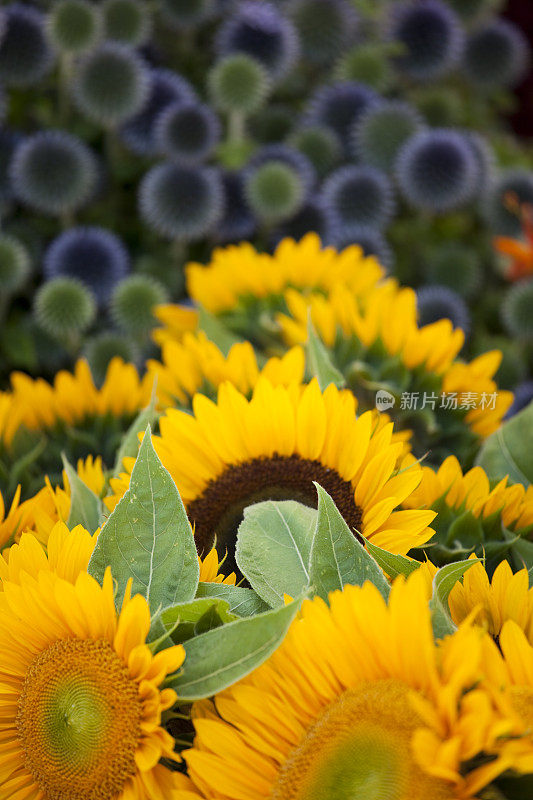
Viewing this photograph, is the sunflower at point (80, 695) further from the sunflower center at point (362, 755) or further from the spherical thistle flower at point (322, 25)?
the spherical thistle flower at point (322, 25)

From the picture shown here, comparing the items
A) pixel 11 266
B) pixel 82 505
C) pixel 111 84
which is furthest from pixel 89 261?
pixel 82 505

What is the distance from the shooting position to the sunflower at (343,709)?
26 cm

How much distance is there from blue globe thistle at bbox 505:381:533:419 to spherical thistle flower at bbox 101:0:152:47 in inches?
22.7

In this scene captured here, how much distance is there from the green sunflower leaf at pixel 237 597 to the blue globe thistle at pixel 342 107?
803 millimetres

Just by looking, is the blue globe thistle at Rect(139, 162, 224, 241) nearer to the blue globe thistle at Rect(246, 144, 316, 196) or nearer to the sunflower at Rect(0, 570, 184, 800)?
the blue globe thistle at Rect(246, 144, 316, 196)

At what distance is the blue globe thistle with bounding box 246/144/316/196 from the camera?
0.95 m

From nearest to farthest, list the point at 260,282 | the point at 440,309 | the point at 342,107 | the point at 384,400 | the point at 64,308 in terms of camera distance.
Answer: the point at 384,400 → the point at 260,282 → the point at 64,308 → the point at 440,309 → the point at 342,107

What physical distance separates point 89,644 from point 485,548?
7.8 inches

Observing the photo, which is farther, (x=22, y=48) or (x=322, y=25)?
(x=322, y=25)

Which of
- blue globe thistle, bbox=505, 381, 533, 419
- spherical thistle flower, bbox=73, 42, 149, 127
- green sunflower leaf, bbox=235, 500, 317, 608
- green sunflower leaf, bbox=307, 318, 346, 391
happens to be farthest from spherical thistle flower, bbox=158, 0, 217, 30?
green sunflower leaf, bbox=235, 500, 317, 608

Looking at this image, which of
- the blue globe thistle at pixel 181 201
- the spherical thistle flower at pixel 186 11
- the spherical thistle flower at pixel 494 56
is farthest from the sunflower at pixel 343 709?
the spherical thistle flower at pixel 494 56

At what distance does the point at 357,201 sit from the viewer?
0.95 metres

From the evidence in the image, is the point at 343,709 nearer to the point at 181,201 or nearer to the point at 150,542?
the point at 150,542

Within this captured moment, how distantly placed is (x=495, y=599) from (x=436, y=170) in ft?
2.40
